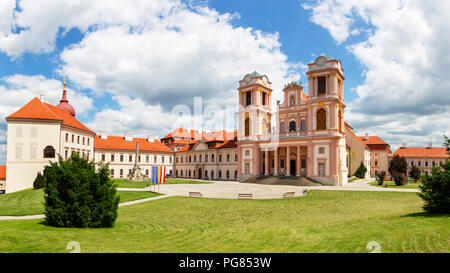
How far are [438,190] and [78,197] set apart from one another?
55.9 ft

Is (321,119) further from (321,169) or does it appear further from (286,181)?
(286,181)

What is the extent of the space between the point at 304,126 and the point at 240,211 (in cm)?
3693

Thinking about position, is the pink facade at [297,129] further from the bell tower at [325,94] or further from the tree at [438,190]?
the tree at [438,190]

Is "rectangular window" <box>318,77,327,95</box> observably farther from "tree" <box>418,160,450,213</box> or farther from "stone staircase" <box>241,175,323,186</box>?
"tree" <box>418,160,450,213</box>

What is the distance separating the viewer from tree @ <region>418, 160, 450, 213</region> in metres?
13.4

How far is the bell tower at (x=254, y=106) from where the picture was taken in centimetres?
5856

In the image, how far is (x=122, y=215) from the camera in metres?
19.4

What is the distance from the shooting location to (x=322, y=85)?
164ft

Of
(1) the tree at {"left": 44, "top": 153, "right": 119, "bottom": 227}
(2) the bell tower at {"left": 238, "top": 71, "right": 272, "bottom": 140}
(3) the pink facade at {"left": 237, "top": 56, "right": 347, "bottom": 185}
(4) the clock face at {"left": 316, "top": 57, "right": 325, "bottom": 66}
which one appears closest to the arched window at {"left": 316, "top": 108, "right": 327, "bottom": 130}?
(3) the pink facade at {"left": 237, "top": 56, "right": 347, "bottom": 185}

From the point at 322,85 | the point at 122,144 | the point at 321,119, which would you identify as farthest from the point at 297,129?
the point at 122,144

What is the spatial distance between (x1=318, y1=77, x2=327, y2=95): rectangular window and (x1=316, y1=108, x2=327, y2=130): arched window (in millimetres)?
3249

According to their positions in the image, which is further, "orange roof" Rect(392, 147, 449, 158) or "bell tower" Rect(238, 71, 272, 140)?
"orange roof" Rect(392, 147, 449, 158)
